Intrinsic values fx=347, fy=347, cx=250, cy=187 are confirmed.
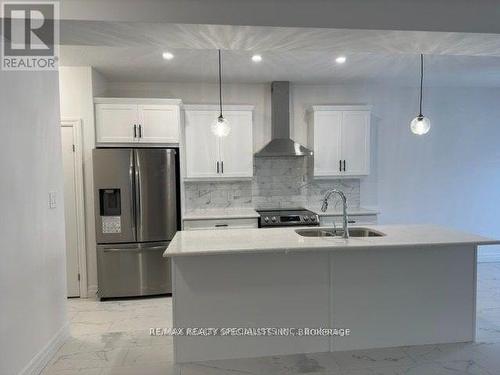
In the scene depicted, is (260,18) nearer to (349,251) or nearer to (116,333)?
(349,251)

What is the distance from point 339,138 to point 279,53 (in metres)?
1.59

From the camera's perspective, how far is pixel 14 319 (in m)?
2.22

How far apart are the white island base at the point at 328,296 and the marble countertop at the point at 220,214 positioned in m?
1.31

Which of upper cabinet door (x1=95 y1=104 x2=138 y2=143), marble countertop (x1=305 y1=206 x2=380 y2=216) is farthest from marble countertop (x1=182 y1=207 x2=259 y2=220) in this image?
upper cabinet door (x1=95 y1=104 x2=138 y2=143)

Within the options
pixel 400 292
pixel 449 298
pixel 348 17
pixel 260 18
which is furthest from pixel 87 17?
pixel 449 298

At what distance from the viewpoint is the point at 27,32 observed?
231 centimetres

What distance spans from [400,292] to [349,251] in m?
0.58

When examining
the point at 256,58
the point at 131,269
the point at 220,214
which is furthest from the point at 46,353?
the point at 256,58

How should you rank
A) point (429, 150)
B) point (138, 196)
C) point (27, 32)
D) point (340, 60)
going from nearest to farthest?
point (27, 32) → point (340, 60) → point (138, 196) → point (429, 150)

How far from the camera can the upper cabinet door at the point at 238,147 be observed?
453cm

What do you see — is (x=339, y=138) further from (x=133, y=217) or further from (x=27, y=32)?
(x=27, y=32)

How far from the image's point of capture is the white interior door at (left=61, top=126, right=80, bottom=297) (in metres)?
3.96

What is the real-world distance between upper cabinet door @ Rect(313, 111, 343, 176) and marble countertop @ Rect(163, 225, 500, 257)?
166 cm

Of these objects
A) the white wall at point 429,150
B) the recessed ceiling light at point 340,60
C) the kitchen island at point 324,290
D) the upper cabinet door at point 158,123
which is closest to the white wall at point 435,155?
the white wall at point 429,150
